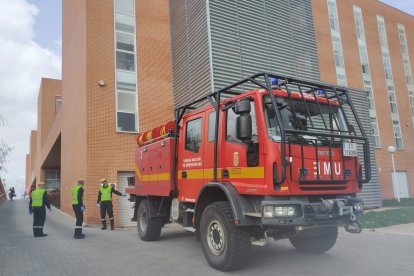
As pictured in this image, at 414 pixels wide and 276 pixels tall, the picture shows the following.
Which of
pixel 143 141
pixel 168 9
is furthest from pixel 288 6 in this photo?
pixel 143 141

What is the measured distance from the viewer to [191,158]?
276 inches

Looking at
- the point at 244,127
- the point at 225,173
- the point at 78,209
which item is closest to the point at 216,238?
the point at 225,173

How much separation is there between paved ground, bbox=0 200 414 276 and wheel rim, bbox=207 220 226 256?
358 millimetres

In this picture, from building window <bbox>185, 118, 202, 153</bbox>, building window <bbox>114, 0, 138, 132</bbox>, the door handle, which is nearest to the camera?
the door handle

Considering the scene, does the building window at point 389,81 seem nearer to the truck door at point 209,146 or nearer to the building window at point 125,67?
the building window at point 125,67

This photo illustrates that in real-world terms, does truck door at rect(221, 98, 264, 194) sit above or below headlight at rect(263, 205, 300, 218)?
above

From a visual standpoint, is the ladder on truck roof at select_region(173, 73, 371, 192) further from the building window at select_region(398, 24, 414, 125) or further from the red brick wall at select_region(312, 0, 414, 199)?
the building window at select_region(398, 24, 414, 125)

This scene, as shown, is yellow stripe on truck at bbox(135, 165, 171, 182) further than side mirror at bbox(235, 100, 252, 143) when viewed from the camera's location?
Yes

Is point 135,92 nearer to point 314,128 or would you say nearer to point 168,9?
point 168,9

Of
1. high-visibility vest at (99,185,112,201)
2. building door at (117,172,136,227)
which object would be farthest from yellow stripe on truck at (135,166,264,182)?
building door at (117,172,136,227)

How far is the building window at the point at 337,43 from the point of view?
22.7 metres

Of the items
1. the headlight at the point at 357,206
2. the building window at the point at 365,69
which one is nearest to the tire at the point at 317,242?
the headlight at the point at 357,206

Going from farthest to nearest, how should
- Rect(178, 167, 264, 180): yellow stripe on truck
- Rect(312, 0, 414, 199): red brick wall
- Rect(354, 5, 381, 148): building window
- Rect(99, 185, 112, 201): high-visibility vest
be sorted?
1. Rect(354, 5, 381, 148): building window
2. Rect(312, 0, 414, 199): red brick wall
3. Rect(99, 185, 112, 201): high-visibility vest
4. Rect(178, 167, 264, 180): yellow stripe on truck

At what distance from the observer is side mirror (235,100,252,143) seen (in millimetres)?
5266
